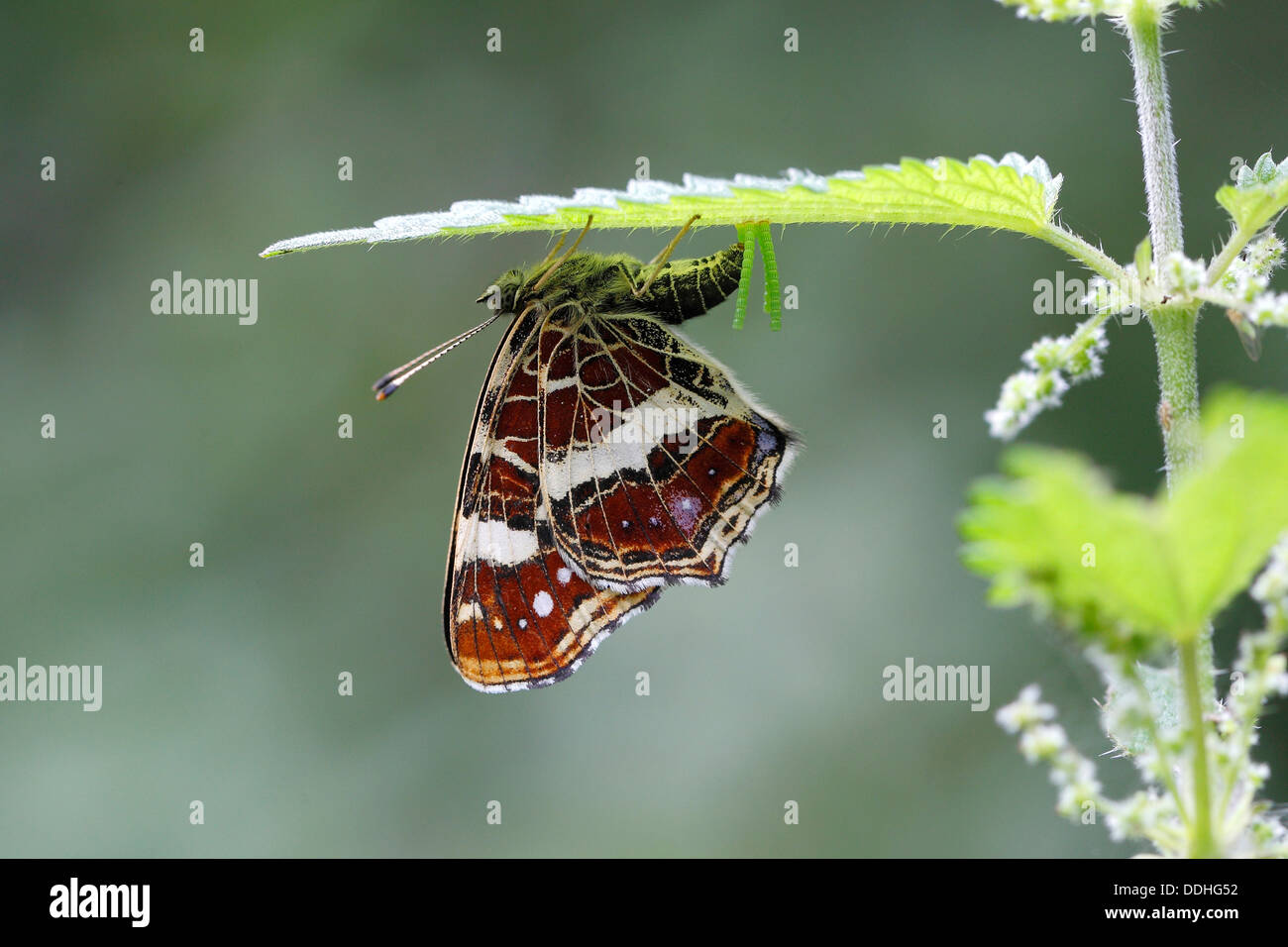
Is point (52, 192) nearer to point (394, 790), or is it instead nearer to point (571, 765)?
point (394, 790)

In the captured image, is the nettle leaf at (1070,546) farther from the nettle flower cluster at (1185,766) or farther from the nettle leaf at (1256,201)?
the nettle leaf at (1256,201)

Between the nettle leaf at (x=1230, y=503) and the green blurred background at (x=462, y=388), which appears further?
the green blurred background at (x=462, y=388)

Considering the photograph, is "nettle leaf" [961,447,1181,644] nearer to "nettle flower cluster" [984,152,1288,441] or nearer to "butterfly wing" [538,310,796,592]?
"nettle flower cluster" [984,152,1288,441]

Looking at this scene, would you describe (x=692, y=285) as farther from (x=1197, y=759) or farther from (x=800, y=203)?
(x=1197, y=759)

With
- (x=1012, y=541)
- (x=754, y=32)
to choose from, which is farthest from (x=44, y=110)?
(x=1012, y=541)

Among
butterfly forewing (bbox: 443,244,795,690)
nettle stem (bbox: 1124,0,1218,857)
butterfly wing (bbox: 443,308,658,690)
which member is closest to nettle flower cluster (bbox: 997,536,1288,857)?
nettle stem (bbox: 1124,0,1218,857)

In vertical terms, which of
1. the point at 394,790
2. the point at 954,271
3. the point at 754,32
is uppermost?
the point at 754,32

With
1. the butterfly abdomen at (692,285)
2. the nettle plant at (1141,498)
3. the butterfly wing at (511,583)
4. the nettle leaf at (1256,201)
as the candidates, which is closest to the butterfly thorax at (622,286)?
the butterfly abdomen at (692,285)
